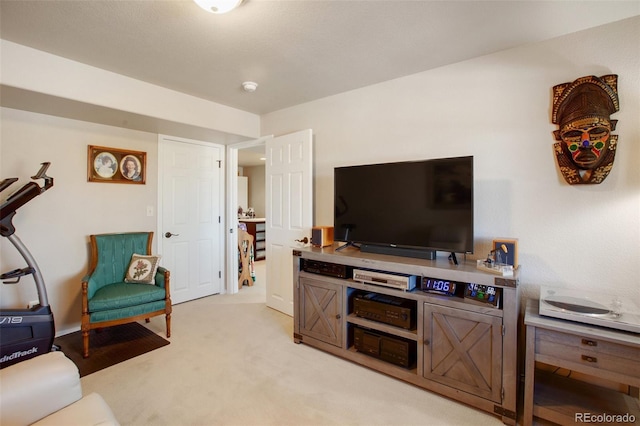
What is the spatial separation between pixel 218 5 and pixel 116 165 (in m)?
2.44

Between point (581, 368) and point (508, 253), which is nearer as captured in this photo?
point (581, 368)

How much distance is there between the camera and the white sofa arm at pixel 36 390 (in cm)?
110

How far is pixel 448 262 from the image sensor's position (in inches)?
86.7

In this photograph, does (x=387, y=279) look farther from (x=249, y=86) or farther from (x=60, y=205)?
(x=60, y=205)

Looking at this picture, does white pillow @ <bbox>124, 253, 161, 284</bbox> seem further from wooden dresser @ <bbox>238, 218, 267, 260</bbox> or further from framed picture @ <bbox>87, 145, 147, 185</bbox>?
wooden dresser @ <bbox>238, 218, 267, 260</bbox>

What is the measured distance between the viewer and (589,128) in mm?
1857

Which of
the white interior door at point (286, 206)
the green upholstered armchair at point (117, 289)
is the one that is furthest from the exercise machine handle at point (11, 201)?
the white interior door at point (286, 206)

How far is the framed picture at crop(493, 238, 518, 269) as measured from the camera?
1.95 meters

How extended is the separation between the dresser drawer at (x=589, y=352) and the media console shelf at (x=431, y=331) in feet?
0.50

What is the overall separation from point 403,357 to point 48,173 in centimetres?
357

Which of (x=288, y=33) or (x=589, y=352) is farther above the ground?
(x=288, y=33)

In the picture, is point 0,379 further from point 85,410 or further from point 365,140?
point 365,140

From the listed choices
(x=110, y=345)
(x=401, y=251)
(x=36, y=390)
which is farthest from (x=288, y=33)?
(x=110, y=345)

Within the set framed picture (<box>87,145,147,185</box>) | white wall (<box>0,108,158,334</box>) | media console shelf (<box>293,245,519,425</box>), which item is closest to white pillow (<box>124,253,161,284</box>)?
white wall (<box>0,108,158,334</box>)
